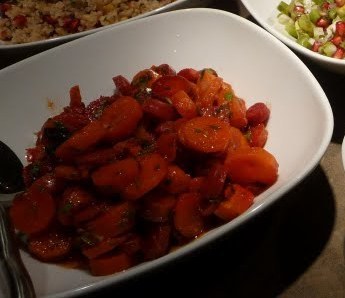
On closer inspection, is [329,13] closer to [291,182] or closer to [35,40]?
[291,182]

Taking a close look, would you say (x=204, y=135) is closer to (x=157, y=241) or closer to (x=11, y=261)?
(x=157, y=241)

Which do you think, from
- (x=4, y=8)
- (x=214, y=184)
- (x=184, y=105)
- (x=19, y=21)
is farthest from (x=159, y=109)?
(x=4, y=8)

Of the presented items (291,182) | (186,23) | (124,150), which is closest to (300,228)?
(291,182)

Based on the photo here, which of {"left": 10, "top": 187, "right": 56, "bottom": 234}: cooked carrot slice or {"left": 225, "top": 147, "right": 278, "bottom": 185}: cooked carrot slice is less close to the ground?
{"left": 225, "top": 147, "right": 278, "bottom": 185}: cooked carrot slice

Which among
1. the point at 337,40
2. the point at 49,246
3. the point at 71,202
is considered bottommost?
the point at 49,246

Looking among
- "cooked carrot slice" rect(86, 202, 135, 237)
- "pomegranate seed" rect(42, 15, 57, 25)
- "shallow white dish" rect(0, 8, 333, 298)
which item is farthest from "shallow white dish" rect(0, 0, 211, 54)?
"cooked carrot slice" rect(86, 202, 135, 237)

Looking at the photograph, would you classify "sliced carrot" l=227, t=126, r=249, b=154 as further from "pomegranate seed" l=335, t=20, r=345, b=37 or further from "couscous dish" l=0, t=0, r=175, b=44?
"couscous dish" l=0, t=0, r=175, b=44

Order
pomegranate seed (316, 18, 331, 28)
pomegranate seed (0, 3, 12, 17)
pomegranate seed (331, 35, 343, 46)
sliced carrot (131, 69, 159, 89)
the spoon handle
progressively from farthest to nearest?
pomegranate seed (0, 3, 12, 17), pomegranate seed (316, 18, 331, 28), pomegranate seed (331, 35, 343, 46), sliced carrot (131, 69, 159, 89), the spoon handle

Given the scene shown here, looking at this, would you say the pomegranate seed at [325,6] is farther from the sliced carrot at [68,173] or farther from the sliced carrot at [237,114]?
the sliced carrot at [68,173]
